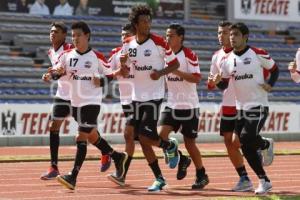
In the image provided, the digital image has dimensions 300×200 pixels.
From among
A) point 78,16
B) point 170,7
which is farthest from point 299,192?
point 170,7

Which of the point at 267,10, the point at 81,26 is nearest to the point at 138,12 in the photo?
the point at 81,26

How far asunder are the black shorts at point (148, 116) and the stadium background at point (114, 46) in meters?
13.2

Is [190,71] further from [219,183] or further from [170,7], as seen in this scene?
[170,7]

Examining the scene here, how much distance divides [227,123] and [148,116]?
1.30 m

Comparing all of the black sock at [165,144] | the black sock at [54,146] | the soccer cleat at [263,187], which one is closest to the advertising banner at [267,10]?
the black sock at [54,146]

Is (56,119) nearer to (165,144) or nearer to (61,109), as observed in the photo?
(61,109)

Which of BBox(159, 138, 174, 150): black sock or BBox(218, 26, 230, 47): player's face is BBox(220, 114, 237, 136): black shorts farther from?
BBox(218, 26, 230, 47): player's face

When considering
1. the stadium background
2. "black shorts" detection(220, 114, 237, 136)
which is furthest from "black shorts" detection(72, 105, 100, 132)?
the stadium background

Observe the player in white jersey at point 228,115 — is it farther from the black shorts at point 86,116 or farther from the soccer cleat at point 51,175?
the soccer cleat at point 51,175

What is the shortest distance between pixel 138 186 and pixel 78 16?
72.0ft

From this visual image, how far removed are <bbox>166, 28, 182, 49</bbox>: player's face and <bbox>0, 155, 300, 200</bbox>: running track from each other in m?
2.00

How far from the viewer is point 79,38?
11750mm

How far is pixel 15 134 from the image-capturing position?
24.4 metres

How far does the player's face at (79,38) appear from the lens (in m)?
11.7
